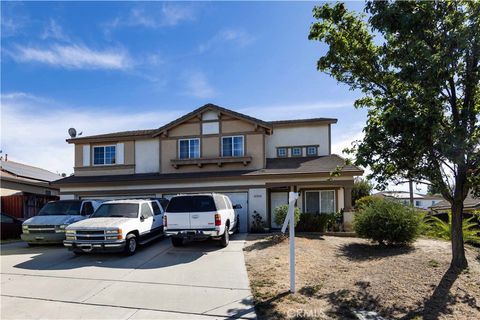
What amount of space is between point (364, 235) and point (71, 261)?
33.3ft

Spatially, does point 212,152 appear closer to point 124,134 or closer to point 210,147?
point 210,147

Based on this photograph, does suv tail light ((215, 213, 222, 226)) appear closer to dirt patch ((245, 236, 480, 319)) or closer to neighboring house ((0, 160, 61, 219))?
dirt patch ((245, 236, 480, 319))

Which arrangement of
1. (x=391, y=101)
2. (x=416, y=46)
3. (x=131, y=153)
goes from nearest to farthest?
1. (x=416, y=46)
2. (x=391, y=101)
3. (x=131, y=153)

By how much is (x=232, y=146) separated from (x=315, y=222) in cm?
633

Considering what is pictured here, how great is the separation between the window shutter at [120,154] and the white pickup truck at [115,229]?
29.3 ft

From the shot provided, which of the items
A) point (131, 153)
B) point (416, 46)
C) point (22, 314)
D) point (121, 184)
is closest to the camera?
point (22, 314)

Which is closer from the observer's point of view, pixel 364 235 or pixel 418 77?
pixel 418 77

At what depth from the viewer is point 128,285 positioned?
8336 mm

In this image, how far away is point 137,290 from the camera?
26.0ft

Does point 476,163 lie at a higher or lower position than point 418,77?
lower

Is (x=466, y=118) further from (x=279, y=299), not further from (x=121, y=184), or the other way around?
(x=121, y=184)

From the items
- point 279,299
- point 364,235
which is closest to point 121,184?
point 364,235

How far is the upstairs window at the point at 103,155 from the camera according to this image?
72.5ft

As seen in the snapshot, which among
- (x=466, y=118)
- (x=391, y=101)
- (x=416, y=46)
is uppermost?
(x=416, y=46)
